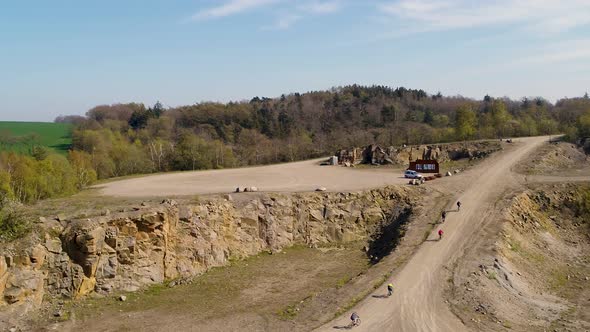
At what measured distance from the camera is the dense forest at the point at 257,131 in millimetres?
47688

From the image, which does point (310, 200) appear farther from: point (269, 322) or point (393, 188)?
point (269, 322)

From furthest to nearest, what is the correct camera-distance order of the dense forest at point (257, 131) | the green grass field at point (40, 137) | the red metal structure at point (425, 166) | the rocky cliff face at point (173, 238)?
the green grass field at point (40, 137)
the red metal structure at point (425, 166)
the dense forest at point (257, 131)
the rocky cliff face at point (173, 238)

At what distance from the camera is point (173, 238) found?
3072 cm

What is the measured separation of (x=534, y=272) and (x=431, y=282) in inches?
348

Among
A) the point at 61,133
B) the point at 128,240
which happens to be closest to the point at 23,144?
the point at 61,133

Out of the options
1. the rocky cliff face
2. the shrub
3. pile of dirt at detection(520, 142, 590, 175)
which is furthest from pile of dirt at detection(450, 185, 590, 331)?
the shrub

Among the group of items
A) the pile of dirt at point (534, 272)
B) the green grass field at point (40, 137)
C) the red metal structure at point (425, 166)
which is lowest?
the pile of dirt at point (534, 272)

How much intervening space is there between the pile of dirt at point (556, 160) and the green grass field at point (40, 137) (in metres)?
73.7

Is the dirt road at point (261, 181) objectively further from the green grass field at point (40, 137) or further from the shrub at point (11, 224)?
the green grass field at point (40, 137)

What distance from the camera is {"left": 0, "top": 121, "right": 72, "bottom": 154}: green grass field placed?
80188 millimetres

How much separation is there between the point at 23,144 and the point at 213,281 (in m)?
72.2

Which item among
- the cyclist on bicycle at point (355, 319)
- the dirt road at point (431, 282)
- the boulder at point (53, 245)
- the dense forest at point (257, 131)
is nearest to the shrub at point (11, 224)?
the boulder at point (53, 245)

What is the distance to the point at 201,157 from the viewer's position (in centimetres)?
6303

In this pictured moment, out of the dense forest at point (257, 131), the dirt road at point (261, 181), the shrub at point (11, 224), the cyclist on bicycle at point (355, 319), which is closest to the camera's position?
the cyclist on bicycle at point (355, 319)
